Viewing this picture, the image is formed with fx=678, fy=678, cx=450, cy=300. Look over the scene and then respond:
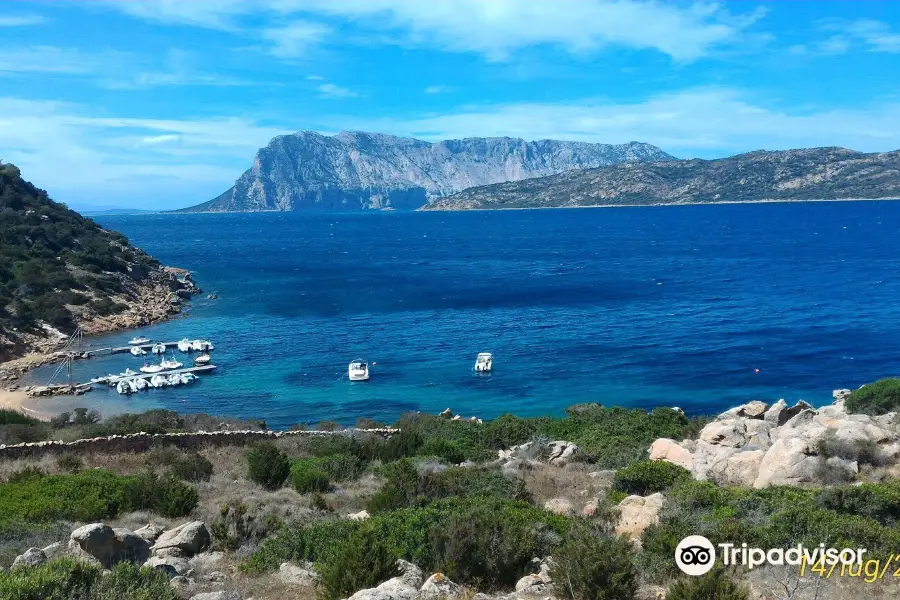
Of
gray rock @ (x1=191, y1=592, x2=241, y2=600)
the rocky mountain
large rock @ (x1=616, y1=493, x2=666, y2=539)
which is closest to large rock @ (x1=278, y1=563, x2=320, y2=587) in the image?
gray rock @ (x1=191, y1=592, x2=241, y2=600)

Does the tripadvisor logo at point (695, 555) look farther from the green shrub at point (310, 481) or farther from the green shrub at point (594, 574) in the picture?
the green shrub at point (310, 481)

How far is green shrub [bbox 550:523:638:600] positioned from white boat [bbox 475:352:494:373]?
34533 millimetres

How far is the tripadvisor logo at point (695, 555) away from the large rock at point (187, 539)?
6832 millimetres

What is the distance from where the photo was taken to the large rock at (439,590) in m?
7.15

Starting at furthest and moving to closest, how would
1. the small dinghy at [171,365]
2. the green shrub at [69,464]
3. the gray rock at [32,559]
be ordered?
the small dinghy at [171,365] → the green shrub at [69,464] → the gray rock at [32,559]

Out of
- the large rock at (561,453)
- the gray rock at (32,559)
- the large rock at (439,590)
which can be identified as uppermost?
the gray rock at (32,559)

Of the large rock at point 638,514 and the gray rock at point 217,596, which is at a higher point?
the gray rock at point 217,596

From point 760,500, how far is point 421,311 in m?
51.6

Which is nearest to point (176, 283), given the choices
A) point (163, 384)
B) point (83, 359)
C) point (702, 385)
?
point (83, 359)

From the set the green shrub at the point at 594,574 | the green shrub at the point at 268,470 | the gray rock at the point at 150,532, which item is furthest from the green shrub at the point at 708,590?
the green shrub at the point at 268,470

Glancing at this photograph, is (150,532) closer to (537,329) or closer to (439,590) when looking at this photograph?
(439,590)

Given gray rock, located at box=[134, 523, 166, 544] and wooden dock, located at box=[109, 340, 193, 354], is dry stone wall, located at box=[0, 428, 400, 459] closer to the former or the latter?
gray rock, located at box=[134, 523, 166, 544]

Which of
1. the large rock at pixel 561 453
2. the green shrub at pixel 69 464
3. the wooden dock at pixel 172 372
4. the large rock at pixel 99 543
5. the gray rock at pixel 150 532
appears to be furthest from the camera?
the wooden dock at pixel 172 372

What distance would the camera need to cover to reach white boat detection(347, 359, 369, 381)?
4131cm
